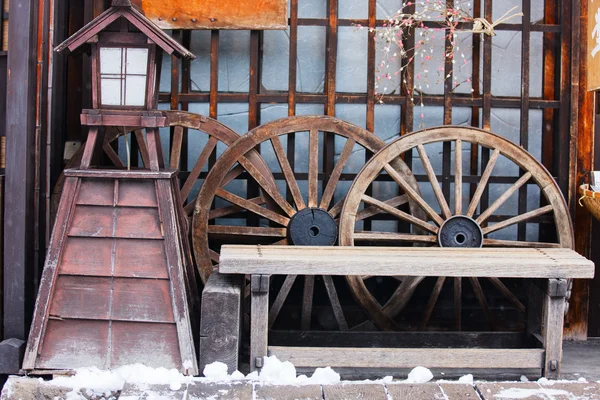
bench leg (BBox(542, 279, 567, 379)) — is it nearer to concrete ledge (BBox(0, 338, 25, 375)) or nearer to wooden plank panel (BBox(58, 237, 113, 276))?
wooden plank panel (BBox(58, 237, 113, 276))

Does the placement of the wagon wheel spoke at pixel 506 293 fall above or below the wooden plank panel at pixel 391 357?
above

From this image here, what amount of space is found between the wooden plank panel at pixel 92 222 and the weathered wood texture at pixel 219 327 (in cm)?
78

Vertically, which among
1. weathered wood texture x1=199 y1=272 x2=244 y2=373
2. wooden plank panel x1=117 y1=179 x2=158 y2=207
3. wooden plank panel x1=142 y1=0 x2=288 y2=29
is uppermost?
wooden plank panel x1=142 y1=0 x2=288 y2=29

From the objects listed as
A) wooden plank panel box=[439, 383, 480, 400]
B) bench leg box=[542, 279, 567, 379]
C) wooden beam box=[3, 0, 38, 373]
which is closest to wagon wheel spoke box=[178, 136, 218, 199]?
wooden beam box=[3, 0, 38, 373]

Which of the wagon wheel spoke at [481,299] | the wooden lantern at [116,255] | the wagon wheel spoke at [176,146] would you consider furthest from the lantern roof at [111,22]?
the wagon wheel spoke at [481,299]

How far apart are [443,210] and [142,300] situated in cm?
234

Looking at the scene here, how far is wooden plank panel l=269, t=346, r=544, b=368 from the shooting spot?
4.69m

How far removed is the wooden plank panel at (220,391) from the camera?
13.5ft

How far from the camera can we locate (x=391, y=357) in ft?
15.5

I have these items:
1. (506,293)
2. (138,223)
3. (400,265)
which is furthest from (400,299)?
(138,223)

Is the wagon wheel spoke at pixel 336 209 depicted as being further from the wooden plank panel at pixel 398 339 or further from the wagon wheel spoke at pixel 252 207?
the wooden plank panel at pixel 398 339

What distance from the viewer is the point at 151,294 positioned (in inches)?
184

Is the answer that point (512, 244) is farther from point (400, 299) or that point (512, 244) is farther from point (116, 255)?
point (116, 255)

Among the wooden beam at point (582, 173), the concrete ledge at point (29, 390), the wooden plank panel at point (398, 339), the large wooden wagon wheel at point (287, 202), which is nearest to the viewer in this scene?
the concrete ledge at point (29, 390)
